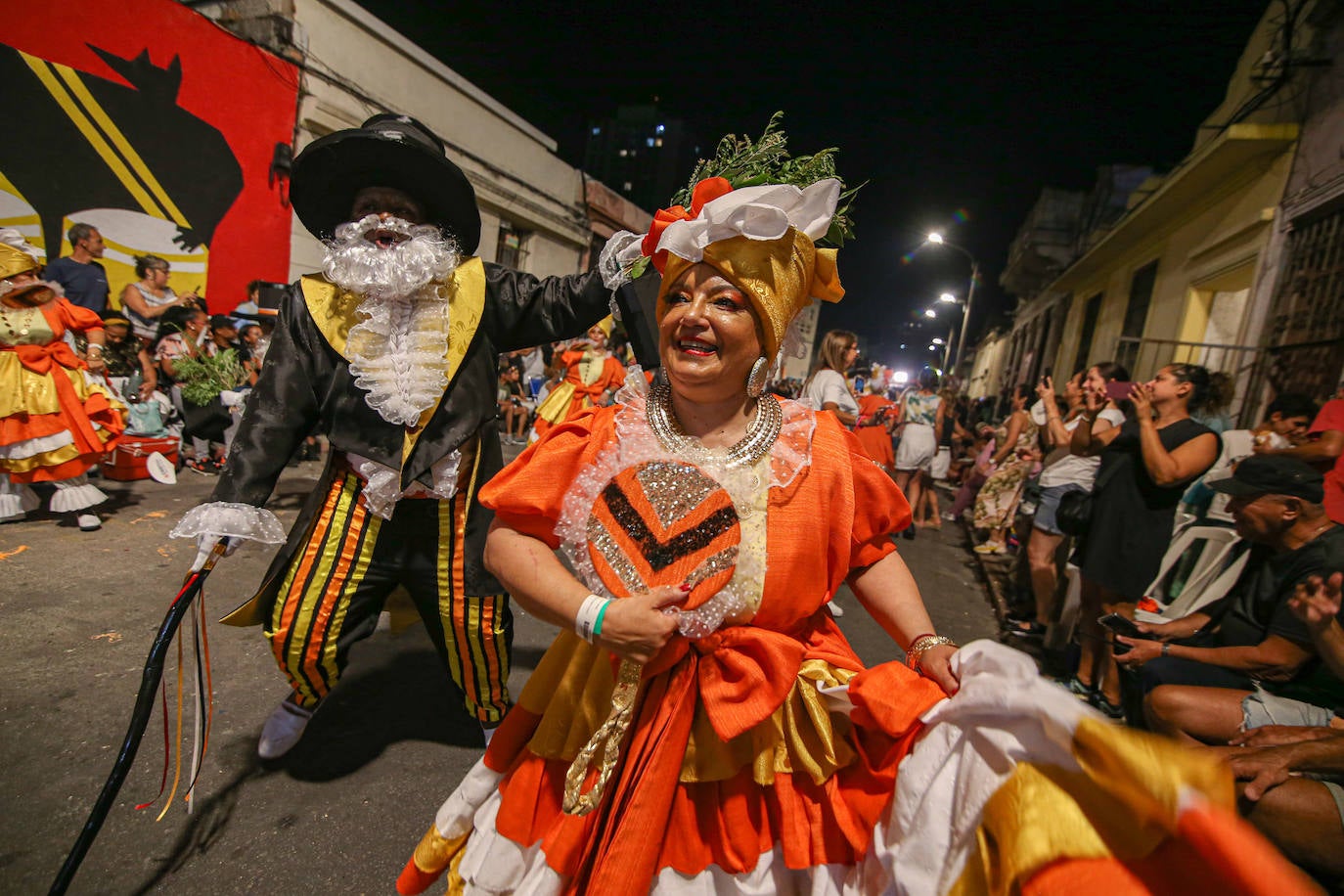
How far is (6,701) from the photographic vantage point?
7.93 ft

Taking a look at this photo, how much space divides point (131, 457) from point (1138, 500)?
8228 millimetres

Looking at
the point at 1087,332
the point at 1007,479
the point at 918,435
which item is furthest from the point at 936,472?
the point at 1087,332

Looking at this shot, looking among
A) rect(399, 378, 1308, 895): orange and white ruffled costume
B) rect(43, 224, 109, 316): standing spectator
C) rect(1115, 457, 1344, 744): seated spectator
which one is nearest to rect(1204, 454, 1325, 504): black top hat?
rect(1115, 457, 1344, 744): seated spectator

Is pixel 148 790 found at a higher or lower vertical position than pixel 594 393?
lower

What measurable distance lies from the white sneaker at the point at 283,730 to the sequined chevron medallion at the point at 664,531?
1745mm

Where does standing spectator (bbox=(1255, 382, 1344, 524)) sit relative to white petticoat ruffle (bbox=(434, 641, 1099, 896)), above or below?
above

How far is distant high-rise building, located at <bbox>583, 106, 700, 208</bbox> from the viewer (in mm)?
42906

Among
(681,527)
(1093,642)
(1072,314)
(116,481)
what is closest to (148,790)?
(681,527)

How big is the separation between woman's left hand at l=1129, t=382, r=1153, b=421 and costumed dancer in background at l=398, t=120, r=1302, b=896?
9.88 feet

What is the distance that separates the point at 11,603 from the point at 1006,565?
792cm

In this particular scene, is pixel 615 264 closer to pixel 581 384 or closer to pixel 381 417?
pixel 381 417

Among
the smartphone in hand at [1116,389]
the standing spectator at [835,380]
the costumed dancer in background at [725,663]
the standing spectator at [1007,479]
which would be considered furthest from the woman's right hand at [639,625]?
the standing spectator at [1007,479]

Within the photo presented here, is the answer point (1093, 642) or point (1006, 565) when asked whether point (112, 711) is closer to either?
point (1093, 642)

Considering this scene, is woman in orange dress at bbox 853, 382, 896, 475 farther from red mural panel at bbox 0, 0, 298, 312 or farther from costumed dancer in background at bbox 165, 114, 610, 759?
red mural panel at bbox 0, 0, 298, 312
